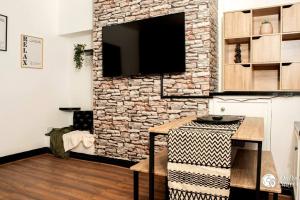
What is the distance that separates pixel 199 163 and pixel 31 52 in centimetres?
335

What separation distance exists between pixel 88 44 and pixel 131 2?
1.35 m

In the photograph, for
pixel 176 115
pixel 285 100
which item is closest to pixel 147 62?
pixel 176 115

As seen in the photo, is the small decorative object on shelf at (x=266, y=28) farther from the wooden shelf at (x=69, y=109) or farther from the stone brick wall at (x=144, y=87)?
the wooden shelf at (x=69, y=109)

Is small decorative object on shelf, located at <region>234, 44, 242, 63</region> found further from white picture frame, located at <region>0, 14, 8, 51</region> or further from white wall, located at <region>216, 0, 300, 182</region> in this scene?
white picture frame, located at <region>0, 14, 8, 51</region>

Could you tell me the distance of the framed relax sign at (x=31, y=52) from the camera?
3896mm

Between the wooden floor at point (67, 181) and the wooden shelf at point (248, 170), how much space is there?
87 centimetres

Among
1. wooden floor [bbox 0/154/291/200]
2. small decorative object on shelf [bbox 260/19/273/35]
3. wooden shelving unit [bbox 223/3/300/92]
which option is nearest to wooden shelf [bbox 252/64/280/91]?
wooden shelving unit [bbox 223/3/300/92]

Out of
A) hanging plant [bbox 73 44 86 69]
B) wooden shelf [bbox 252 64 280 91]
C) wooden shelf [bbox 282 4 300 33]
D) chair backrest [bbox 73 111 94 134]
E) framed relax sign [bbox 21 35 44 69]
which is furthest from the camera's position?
hanging plant [bbox 73 44 86 69]

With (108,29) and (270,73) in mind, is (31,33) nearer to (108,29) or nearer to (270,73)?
(108,29)

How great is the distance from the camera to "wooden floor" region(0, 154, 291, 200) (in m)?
2.55

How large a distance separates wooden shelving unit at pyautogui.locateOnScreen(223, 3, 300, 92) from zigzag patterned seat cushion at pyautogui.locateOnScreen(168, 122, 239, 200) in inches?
51.5

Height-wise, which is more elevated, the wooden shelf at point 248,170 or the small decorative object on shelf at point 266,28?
the small decorative object on shelf at point 266,28

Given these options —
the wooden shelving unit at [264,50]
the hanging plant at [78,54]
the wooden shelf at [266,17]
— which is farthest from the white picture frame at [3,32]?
the wooden shelf at [266,17]

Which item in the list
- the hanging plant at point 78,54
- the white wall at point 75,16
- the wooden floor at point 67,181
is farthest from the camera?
the hanging plant at point 78,54
